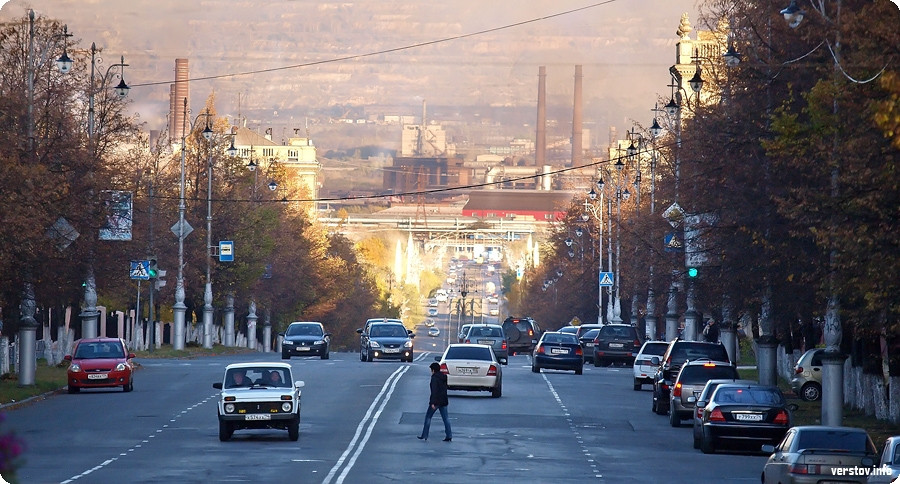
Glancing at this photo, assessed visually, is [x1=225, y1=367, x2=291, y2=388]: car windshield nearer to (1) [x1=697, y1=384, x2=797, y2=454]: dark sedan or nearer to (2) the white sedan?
(1) [x1=697, y1=384, x2=797, y2=454]: dark sedan

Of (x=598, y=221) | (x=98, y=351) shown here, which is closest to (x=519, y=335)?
(x=598, y=221)

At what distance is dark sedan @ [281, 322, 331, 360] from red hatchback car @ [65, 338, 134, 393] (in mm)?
Result: 21679

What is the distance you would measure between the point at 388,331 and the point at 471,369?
23.2 metres

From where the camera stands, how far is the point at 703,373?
1371 inches

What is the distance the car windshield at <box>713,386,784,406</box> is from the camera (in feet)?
94.7

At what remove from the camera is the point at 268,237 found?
295 feet

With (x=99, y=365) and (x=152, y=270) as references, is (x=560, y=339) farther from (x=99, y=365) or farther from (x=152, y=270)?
(x=99, y=365)

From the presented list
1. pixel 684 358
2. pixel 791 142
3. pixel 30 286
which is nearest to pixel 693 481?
pixel 791 142

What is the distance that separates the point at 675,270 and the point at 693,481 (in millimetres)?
27481

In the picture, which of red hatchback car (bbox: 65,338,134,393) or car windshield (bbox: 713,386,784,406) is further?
red hatchback car (bbox: 65,338,134,393)

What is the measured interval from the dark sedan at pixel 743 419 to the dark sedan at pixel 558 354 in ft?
91.7

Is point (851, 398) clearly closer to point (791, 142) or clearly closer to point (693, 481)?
point (791, 142)

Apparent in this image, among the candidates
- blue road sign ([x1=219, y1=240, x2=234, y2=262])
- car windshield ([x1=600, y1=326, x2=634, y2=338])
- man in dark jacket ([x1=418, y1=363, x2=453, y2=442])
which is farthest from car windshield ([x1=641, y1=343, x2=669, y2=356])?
blue road sign ([x1=219, y1=240, x2=234, y2=262])

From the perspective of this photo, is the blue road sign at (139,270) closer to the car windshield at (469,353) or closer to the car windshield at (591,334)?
the car windshield at (469,353)
